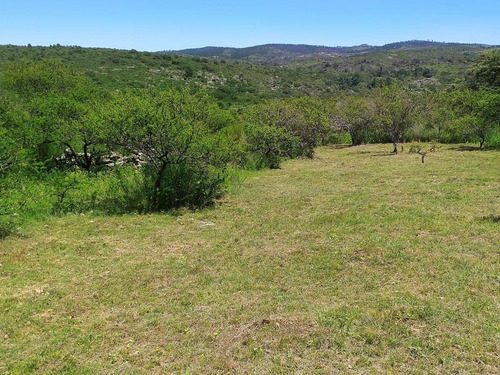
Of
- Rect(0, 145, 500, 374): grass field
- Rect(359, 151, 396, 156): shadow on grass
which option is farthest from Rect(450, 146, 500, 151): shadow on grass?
Rect(0, 145, 500, 374): grass field

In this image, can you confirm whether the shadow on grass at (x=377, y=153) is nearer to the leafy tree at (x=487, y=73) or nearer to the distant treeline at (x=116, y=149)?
the distant treeline at (x=116, y=149)

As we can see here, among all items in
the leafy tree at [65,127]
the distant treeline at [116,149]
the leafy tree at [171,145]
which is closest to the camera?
the distant treeline at [116,149]

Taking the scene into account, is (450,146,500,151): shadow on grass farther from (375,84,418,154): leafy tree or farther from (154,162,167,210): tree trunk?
(154,162,167,210): tree trunk

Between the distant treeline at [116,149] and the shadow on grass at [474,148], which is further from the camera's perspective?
the shadow on grass at [474,148]

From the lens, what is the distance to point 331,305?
19.1 feet

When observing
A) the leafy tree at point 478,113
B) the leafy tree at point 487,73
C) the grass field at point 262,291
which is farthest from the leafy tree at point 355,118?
the grass field at point 262,291

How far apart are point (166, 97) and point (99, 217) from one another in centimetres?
498

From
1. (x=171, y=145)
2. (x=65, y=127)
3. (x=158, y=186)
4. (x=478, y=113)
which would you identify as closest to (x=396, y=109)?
(x=478, y=113)

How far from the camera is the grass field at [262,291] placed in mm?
4625

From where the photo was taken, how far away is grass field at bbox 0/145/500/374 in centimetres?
462

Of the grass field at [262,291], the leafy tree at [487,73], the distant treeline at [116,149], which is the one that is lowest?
the grass field at [262,291]

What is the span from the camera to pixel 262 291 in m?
6.44

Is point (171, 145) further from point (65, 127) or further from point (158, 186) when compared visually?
point (65, 127)

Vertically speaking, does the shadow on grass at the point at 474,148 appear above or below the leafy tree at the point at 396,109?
below
